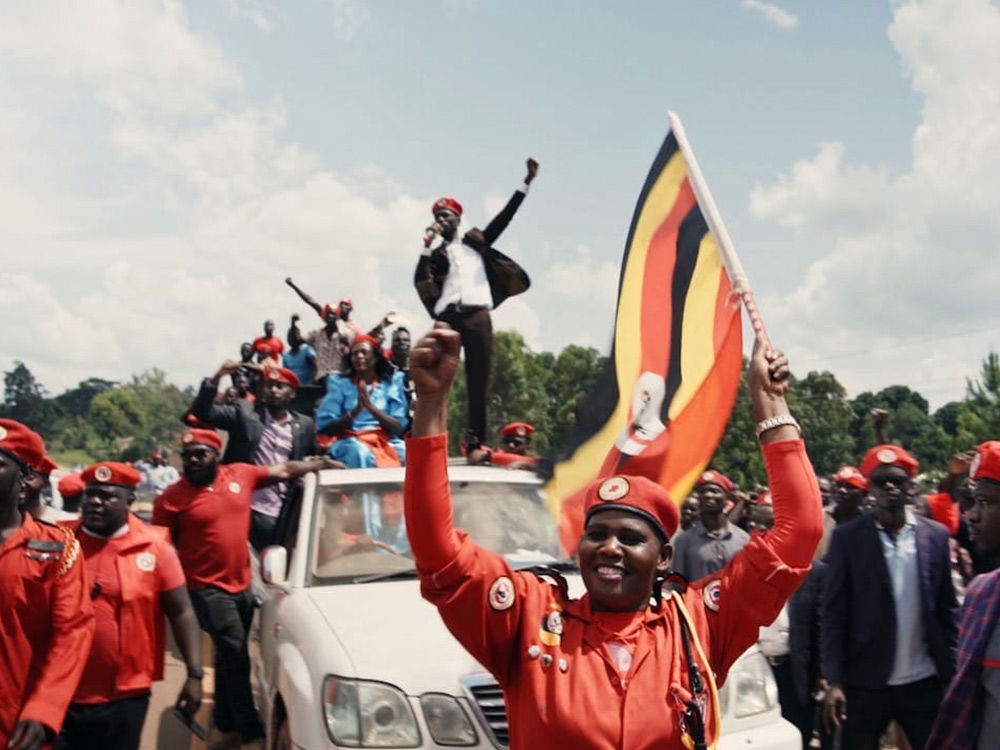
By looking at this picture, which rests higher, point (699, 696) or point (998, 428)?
point (998, 428)

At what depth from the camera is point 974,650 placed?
3115 millimetres

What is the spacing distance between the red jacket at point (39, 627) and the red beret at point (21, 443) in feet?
0.77

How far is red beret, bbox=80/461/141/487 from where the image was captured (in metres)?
4.57

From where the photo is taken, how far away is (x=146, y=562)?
4.55m

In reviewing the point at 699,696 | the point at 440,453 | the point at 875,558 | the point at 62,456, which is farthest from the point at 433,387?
the point at 62,456

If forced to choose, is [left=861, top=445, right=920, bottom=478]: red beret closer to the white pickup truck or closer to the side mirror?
the white pickup truck

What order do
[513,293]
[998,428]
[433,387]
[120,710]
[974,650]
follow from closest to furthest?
[433,387] → [974,650] → [120,710] → [513,293] → [998,428]

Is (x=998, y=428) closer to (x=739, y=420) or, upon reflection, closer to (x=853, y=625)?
(x=739, y=420)

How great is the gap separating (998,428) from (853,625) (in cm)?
5513

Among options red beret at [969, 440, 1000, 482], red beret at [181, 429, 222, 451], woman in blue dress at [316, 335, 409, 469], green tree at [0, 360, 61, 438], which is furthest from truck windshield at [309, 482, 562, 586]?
green tree at [0, 360, 61, 438]

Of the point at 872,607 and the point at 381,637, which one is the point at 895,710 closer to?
the point at 872,607

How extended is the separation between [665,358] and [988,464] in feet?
5.14

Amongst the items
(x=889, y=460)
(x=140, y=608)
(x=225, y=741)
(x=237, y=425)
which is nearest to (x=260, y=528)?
(x=237, y=425)

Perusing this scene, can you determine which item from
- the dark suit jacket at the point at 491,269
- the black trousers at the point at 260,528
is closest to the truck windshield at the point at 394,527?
the black trousers at the point at 260,528
